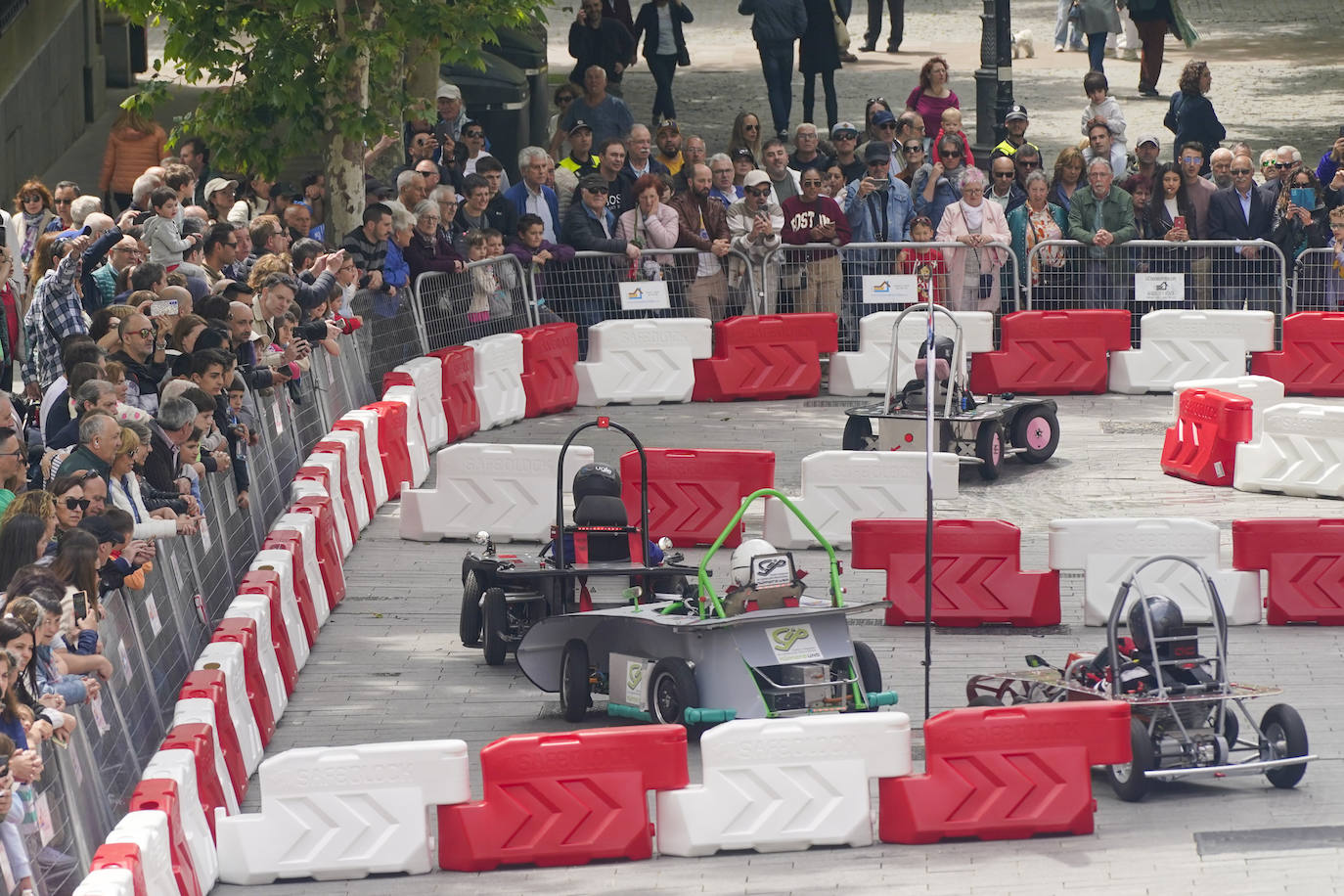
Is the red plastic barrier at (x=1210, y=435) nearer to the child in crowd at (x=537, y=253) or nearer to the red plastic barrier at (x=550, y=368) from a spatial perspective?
the red plastic barrier at (x=550, y=368)

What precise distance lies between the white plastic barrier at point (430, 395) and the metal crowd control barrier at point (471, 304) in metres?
0.47

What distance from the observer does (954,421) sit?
18875 millimetres

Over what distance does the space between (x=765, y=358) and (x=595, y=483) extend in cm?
879

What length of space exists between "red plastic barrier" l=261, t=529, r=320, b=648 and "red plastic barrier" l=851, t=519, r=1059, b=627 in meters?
3.41

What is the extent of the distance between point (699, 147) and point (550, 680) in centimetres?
1088

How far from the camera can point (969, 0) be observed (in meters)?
40.6

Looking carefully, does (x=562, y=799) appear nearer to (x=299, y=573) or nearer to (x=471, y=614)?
(x=471, y=614)

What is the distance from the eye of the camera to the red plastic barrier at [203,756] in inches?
413

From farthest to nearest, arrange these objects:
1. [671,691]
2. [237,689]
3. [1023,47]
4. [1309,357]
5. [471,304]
→ [1023,47] → [1309,357] → [471,304] → [671,691] → [237,689]

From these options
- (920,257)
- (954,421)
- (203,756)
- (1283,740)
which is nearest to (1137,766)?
(1283,740)

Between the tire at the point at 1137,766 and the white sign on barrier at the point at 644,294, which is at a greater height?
the white sign on barrier at the point at 644,294

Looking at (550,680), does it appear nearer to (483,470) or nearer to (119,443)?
(119,443)

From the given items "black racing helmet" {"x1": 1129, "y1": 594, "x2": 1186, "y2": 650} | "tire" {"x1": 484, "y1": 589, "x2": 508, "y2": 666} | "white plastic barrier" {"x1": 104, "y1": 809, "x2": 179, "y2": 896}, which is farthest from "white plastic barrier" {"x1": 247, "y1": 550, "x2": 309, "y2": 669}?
"black racing helmet" {"x1": 1129, "y1": 594, "x2": 1186, "y2": 650}

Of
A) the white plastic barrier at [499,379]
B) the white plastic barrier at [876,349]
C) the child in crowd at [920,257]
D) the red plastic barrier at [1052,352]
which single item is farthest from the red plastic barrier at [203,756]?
the child in crowd at [920,257]
